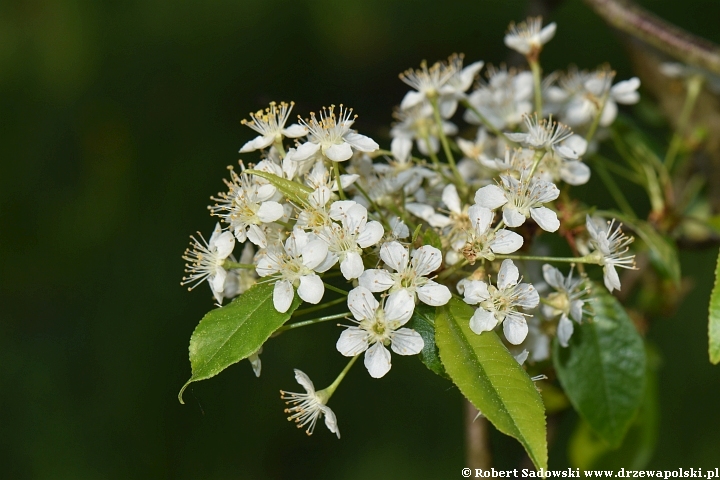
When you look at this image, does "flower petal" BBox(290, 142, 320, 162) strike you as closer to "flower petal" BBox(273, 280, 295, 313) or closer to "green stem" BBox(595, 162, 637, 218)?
"flower petal" BBox(273, 280, 295, 313)

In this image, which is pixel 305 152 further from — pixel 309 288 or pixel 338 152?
pixel 309 288

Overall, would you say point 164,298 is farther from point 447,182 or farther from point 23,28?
point 447,182

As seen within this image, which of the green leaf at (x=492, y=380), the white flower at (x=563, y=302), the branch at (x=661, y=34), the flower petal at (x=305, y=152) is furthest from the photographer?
the branch at (x=661, y=34)

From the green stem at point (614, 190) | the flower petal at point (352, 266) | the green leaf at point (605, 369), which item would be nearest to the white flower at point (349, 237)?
the flower petal at point (352, 266)

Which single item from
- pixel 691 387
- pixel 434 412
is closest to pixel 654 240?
pixel 434 412

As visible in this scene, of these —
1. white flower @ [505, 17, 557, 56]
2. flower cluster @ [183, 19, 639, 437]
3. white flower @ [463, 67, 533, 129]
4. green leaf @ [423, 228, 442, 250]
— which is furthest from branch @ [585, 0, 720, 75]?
green leaf @ [423, 228, 442, 250]

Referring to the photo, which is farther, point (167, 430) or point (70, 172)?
point (70, 172)

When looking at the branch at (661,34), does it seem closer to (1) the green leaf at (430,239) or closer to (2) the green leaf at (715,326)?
(2) the green leaf at (715,326)

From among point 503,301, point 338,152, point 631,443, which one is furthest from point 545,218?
point 631,443
